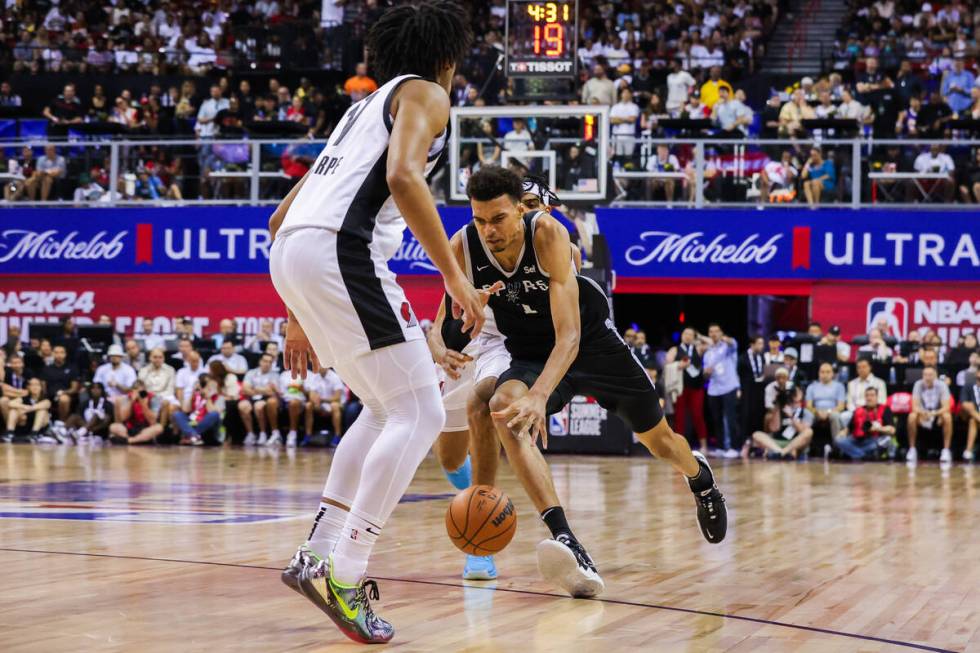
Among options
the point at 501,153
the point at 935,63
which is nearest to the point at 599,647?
the point at 501,153

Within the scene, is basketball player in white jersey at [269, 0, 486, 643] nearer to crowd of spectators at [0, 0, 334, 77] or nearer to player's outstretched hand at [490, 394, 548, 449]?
player's outstretched hand at [490, 394, 548, 449]

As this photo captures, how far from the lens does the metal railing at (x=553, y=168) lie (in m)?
18.0

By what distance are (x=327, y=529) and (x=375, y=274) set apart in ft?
2.94

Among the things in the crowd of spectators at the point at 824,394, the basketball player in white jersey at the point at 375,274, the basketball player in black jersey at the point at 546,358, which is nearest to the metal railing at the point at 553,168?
the crowd of spectators at the point at 824,394

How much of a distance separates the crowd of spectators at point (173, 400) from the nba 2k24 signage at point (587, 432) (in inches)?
109

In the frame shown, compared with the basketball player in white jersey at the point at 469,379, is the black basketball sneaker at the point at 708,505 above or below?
below

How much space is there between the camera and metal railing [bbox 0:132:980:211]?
18000 mm

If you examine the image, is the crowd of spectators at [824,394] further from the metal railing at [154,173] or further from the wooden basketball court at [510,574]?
the metal railing at [154,173]

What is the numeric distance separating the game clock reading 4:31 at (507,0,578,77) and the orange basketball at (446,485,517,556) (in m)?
9.83

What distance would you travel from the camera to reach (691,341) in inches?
697

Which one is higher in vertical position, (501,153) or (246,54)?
(246,54)

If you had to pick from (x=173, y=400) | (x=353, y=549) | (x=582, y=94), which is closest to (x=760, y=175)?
(x=582, y=94)

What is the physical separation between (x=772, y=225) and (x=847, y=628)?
14.1m

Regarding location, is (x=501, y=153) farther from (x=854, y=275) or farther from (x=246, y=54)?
(x=246, y=54)
